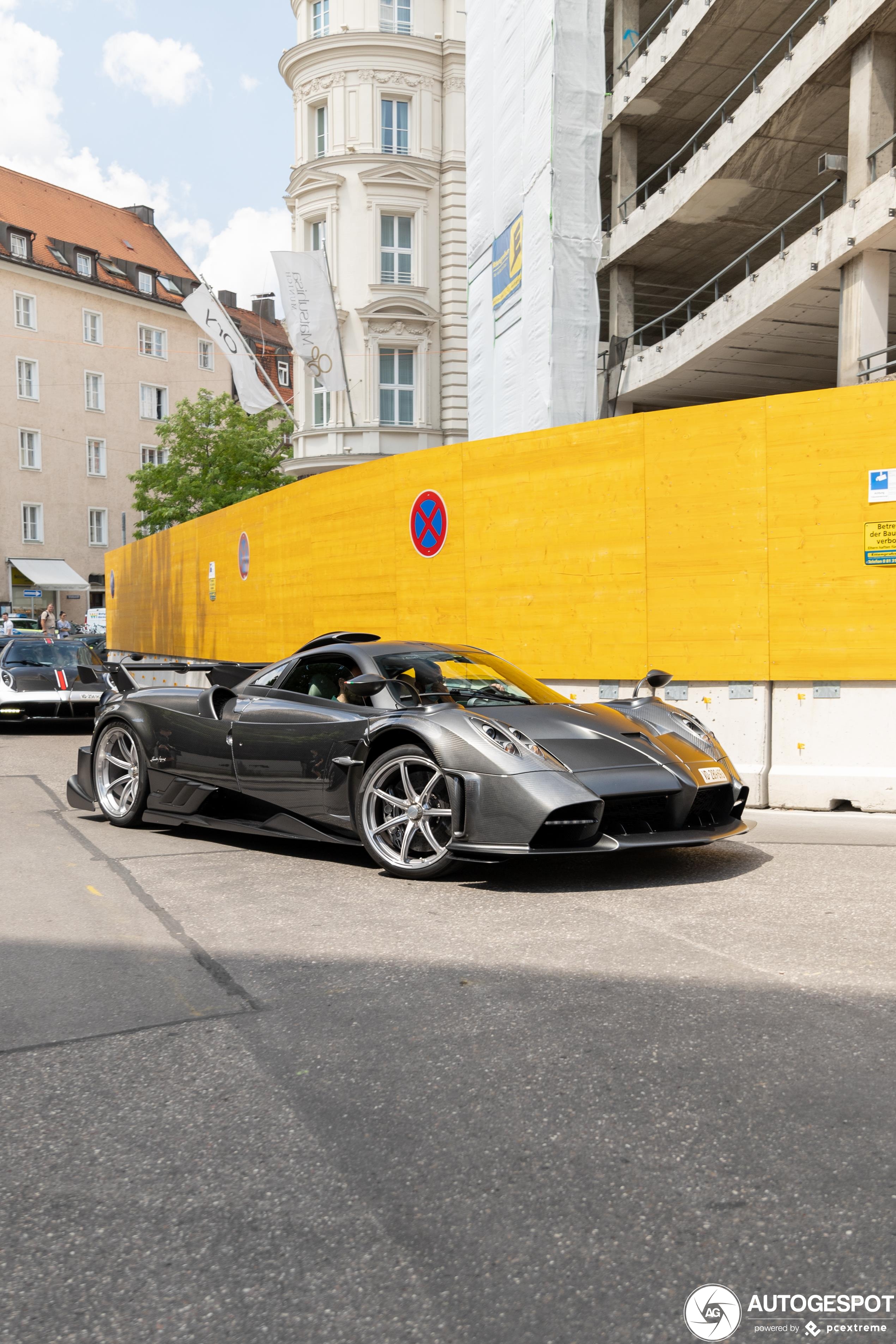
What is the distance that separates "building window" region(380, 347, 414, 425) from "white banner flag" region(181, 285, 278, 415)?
3439mm

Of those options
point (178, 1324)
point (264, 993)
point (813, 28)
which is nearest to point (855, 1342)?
point (178, 1324)

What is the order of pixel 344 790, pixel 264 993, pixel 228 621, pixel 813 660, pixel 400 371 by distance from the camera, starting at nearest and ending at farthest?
pixel 264 993 < pixel 344 790 < pixel 813 660 < pixel 228 621 < pixel 400 371

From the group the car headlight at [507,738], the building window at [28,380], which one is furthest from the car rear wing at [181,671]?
the building window at [28,380]

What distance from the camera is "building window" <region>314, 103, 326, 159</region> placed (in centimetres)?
3469

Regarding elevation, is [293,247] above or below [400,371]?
above

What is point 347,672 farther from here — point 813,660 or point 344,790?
point 813,660

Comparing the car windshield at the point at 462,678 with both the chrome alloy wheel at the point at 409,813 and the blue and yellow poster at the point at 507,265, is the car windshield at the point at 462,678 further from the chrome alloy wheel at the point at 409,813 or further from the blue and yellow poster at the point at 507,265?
the blue and yellow poster at the point at 507,265

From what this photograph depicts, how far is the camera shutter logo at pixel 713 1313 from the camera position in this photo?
6.90ft

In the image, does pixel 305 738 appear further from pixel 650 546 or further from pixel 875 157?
pixel 875 157

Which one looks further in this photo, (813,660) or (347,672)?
(813,660)

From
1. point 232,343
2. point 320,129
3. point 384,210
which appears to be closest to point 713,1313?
point 232,343

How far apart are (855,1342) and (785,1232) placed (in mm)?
344

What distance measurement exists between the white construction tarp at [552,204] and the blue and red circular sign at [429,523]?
8.84m

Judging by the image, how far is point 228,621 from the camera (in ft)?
60.5
